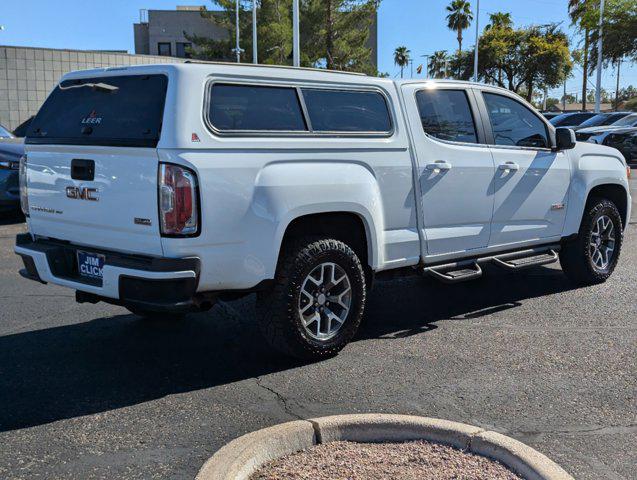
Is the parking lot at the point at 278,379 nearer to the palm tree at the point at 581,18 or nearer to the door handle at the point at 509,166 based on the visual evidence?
the door handle at the point at 509,166

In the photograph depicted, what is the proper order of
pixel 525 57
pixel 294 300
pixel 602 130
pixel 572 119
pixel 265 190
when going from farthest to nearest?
1. pixel 525 57
2. pixel 572 119
3. pixel 602 130
4. pixel 294 300
5. pixel 265 190

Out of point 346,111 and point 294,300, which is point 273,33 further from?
point 294,300

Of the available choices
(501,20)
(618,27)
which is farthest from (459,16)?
(618,27)

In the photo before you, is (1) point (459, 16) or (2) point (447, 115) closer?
(2) point (447, 115)

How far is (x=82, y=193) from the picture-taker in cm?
474

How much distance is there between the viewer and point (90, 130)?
481 cm

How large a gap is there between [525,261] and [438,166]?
1.47 m

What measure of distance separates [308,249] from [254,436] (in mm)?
1537

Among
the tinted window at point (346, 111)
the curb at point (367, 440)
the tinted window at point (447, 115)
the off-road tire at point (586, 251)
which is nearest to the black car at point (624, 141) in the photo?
the off-road tire at point (586, 251)

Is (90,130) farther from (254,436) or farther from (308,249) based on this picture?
(254,436)

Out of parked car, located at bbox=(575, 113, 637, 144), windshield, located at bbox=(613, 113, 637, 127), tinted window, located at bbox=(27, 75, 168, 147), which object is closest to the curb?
tinted window, located at bbox=(27, 75, 168, 147)

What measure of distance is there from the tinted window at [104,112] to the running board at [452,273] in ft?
8.26

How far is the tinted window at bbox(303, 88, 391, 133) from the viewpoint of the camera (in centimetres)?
508

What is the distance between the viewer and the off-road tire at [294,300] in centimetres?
474
